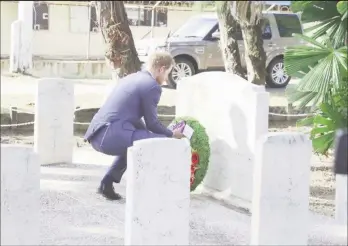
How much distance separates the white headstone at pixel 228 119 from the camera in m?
7.42

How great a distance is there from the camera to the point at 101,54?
84.8 feet

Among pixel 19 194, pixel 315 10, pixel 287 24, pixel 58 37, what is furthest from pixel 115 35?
pixel 58 37

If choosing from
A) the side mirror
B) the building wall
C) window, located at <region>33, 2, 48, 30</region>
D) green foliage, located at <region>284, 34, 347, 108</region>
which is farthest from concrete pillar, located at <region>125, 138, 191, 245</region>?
window, located at <region>33, 2, 48, 30</region>

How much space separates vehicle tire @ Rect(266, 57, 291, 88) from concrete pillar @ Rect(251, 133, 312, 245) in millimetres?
15245

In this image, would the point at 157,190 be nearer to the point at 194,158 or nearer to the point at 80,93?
the point at 194,158

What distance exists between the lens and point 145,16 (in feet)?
87.2

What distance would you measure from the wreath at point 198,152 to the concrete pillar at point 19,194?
2.99 meters

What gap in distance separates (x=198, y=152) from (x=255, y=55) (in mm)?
9536

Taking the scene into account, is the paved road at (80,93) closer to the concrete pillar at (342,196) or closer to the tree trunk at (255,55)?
the tree trunk at (255,55)

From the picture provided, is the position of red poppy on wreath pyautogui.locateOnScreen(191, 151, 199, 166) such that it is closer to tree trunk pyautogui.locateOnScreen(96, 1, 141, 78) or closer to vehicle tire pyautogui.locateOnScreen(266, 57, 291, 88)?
tree trunk pyautogui.locateOnScreen(96, 1, 141, 78)

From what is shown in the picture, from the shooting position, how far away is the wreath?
304 inches

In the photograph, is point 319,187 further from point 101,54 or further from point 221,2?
point 101,54

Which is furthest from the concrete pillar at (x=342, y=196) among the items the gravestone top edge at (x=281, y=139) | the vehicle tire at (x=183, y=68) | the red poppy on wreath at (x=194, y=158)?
the vehicle tire at (x=183, y=68)

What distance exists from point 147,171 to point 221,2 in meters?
10.7
